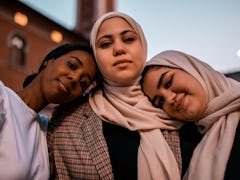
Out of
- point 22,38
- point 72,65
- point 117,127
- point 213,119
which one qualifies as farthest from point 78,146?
point 22,38

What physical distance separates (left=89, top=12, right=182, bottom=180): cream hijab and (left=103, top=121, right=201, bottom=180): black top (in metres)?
0.04

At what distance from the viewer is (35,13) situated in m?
10.2

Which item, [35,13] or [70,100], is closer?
[70,100]

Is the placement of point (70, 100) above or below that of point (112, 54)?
below

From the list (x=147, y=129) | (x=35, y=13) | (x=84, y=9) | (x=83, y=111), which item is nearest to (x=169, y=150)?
(x=147, y=129)

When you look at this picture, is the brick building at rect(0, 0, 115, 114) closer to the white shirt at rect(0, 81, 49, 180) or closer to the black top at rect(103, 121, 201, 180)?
the white shirt at rect(0, 81, 49, 180)

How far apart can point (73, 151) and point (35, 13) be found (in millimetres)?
9633

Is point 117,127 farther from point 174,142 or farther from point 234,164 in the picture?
point 234,164

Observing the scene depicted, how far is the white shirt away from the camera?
4.10 feet

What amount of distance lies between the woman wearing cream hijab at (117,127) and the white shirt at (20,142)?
8cm

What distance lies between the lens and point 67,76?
1.56 m

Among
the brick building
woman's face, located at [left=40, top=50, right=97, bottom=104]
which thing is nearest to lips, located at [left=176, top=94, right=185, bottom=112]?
woman's face, located at [left=40, top=50, right=97, bottom=104]

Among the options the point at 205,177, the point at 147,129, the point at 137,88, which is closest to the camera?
the point at 205,177

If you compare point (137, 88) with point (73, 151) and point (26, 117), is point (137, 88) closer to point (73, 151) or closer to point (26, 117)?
point (73, 151)
